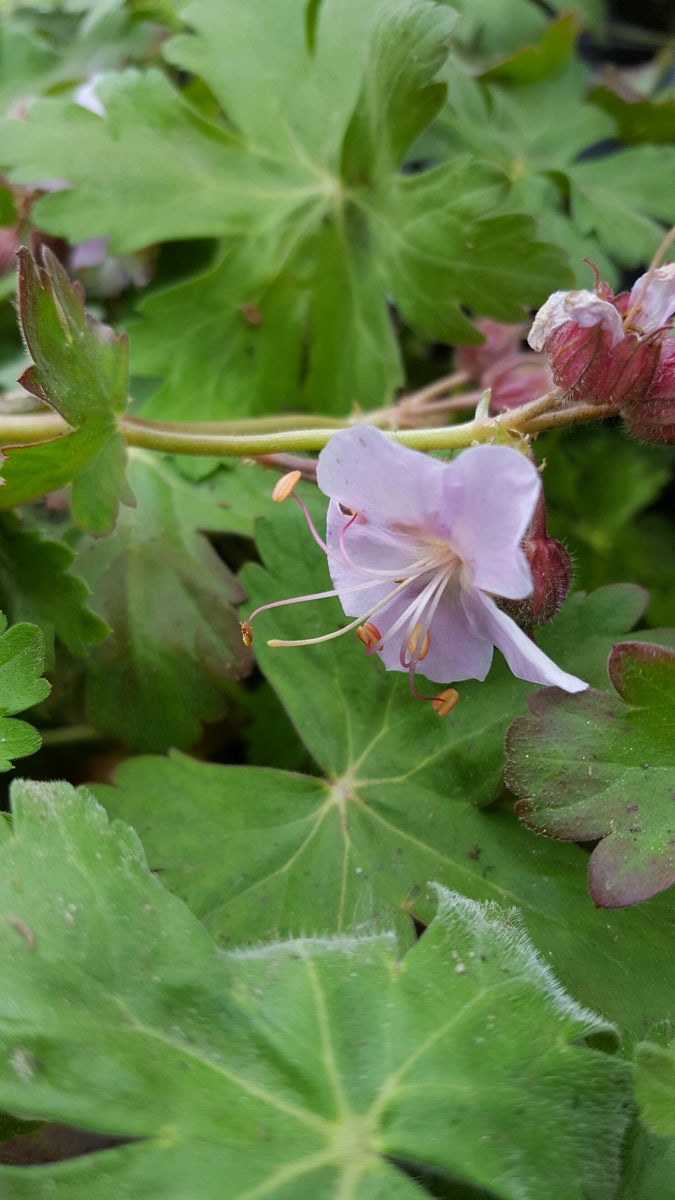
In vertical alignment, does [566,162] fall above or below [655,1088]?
above

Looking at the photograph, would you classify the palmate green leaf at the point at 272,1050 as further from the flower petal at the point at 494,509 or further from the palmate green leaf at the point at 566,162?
the palmate green leaf at the point at 566,162

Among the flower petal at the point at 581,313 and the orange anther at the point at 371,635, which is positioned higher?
the flower petal at the point at 581,313

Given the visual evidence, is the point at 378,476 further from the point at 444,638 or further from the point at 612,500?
the point at 612,500

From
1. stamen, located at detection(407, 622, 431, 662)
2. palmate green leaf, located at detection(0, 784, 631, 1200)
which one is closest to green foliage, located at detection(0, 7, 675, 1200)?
palmate green leaf, located at detection(0, 784, 631, 1200)

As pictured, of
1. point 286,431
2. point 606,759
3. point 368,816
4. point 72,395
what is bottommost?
point 368,816

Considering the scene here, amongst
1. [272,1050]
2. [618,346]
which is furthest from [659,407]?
[272,1050]

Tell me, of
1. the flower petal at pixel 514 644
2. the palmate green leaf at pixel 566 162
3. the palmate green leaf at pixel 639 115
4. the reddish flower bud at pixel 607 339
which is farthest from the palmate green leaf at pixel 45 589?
the palmate green leaf at pixel 639 115

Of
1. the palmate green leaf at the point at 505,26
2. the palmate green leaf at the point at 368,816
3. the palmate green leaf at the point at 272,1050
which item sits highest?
the palmate green leaf at the point at 505,26
